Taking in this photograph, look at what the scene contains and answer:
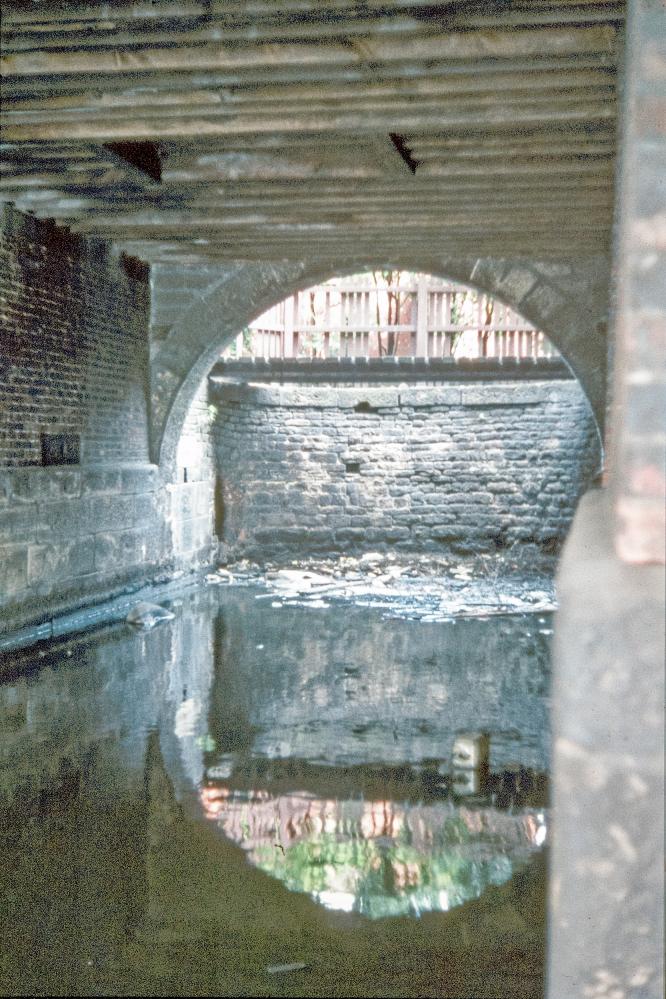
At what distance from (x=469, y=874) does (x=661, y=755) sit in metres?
1.43

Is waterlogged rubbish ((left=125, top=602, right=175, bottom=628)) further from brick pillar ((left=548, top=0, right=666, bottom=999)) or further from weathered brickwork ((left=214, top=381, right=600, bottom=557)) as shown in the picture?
brick pillar ((left=548, top=0, right=666, bottom=999))

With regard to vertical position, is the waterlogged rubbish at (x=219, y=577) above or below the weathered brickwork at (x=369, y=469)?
below

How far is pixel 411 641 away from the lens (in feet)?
20.8

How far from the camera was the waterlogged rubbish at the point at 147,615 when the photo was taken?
7055mm

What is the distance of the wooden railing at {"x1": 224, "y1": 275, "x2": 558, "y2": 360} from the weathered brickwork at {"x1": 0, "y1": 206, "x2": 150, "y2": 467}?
3678mm

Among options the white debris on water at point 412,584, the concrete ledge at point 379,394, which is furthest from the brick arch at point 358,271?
the concrete ledge at point 379,394

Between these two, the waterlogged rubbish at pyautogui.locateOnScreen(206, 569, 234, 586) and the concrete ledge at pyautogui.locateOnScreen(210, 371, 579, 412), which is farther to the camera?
the concrete ledge at pyautogui.locateOnScreen(210, 371, 579, 412)

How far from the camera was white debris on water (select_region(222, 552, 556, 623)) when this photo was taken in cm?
781

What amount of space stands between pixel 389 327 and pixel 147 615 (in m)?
6.63

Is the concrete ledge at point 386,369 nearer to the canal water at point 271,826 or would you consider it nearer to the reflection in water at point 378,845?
the canal water at point 271,826

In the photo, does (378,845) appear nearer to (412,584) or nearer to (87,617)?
(87,617)

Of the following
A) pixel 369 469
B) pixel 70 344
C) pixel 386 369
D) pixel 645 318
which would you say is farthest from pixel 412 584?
pixel 645 318

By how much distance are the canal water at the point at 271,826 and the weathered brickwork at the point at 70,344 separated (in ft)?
6.33

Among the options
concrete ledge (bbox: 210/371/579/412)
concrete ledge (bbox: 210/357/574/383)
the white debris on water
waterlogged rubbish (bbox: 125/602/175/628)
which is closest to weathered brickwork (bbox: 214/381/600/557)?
concrete ledge (bbox: 210/371/579/412)
